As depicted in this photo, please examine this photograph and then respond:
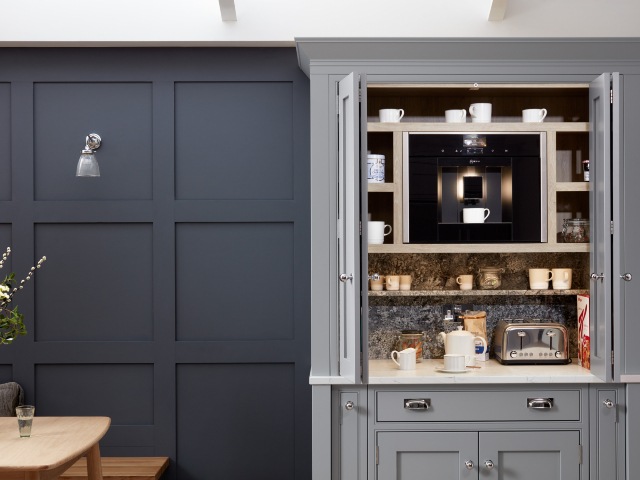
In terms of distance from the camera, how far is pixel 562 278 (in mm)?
3328

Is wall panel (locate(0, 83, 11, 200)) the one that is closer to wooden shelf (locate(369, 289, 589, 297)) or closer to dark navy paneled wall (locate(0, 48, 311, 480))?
dark navy paneled wall (locate(0, 48, 311, 480))

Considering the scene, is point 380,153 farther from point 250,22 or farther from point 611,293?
point 611,293

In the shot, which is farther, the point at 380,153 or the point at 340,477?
the point at 380,153

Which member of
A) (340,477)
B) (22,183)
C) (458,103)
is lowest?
(340,477)

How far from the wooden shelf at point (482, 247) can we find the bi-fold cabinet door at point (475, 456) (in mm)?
792

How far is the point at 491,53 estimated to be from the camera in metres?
3.04

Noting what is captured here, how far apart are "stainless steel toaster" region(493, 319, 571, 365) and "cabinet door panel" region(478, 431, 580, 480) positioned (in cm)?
37

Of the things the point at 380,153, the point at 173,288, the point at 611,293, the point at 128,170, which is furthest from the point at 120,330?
the point at 611,293

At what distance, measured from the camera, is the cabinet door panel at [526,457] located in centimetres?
299

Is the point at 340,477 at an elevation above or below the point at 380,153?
below

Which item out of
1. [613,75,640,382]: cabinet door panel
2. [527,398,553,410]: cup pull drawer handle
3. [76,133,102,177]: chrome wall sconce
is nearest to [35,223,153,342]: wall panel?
[76,133,102,177]: chrome wall sconce

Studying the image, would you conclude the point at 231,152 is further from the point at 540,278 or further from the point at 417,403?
the point at 540,278

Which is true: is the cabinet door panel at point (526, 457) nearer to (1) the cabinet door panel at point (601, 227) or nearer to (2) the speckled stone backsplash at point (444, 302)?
(1) the cabinet door panel at point (601, 227)

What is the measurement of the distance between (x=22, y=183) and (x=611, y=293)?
2777 millimetres
